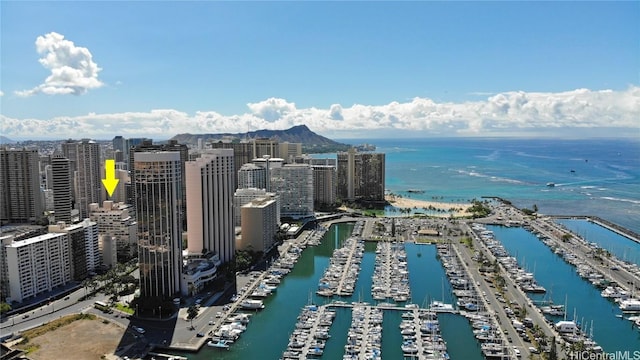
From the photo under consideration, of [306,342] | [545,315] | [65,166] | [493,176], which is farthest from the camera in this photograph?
[493,176]

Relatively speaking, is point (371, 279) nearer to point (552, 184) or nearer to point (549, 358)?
point (549, 358)

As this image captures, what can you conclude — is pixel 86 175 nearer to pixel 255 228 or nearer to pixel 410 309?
pixel 255 228

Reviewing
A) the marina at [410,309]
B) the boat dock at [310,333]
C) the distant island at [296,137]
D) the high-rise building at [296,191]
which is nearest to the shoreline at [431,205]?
the high-rise building at [296,191]

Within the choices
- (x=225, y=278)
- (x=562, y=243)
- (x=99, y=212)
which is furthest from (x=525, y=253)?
(x=99, y=212)

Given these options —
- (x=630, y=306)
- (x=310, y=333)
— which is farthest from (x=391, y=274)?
(x=630, y=306)

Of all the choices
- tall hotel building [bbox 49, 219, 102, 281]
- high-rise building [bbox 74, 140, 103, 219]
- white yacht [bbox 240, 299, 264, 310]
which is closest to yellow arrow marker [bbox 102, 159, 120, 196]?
tall hotel building [bbox 49, 219, 102, 281]

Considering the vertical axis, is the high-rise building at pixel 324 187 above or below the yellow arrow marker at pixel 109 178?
below

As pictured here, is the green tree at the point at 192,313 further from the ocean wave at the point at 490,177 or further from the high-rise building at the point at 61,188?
the ocean wave at the point at 490,177
